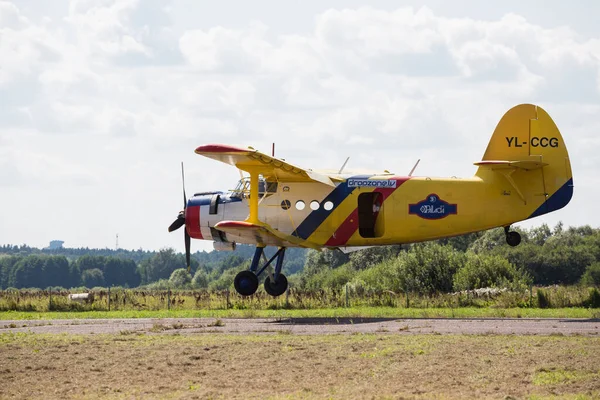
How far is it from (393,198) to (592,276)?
133ft

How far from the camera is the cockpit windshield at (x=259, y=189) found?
34.5 metres

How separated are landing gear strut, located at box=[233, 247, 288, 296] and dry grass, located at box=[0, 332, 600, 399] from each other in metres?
8.55

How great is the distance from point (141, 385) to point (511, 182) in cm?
1661

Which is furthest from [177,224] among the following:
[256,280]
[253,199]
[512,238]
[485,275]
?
[485,275]

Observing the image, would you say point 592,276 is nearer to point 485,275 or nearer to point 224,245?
point 485,275

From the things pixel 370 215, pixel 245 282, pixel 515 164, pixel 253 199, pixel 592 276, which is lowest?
pixel 245 282

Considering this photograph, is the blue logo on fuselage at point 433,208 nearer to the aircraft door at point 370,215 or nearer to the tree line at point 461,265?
the aircraft door at point 370,215

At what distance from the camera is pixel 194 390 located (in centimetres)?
1938

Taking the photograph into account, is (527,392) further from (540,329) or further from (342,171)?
(342,171)

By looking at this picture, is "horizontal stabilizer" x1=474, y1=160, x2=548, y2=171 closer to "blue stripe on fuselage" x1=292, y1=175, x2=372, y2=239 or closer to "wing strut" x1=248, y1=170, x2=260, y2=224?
"blue stripe on fuselage" x1=292, y1=175, x2=372, y2=239

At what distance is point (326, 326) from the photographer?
94.6 feet

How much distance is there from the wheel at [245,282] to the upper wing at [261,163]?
3.25 metres

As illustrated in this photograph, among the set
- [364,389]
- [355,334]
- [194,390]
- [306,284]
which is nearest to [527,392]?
[364,389]

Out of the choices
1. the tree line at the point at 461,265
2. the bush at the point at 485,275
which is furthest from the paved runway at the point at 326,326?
the bush at the point at 485,275
